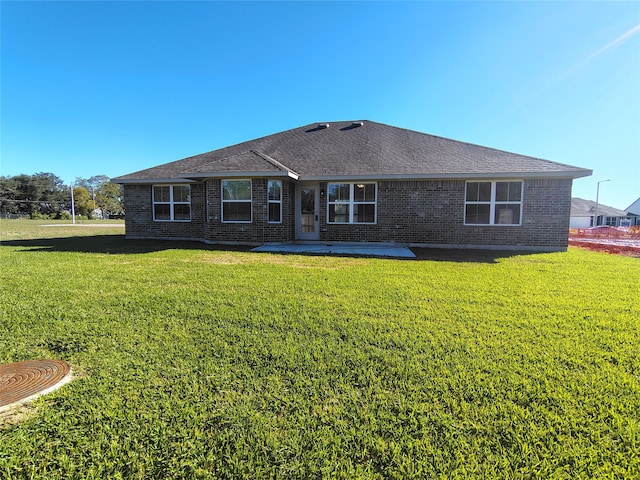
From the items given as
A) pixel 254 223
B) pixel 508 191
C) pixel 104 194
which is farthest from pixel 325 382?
pixel 104 194

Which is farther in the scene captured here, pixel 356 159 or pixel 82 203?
pixel 82 203

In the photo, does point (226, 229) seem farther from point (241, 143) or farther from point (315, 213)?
point (241, 143)

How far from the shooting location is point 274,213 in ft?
38.0

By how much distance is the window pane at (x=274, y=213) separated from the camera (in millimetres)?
11502

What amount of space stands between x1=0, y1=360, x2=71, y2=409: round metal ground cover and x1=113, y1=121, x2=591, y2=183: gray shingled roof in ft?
→ 27.4

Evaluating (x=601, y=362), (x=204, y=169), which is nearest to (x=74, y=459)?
(x=601, y=362)

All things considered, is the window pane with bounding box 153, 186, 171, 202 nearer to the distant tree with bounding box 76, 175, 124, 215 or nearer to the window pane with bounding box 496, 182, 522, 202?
the window pane with bounding box 496, 182, 522, 202

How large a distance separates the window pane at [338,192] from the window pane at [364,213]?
1.92 ft

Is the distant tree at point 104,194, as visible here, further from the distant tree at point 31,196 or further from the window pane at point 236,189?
the window pane at point 236,189

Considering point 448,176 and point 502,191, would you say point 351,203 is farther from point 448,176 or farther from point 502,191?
point 502,191

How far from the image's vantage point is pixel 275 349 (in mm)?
3104

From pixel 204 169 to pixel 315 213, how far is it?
4.58 metres

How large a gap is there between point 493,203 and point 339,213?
5830 millimetres

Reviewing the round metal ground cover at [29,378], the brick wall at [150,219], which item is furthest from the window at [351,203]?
the round metal ground cover at [29,378]
